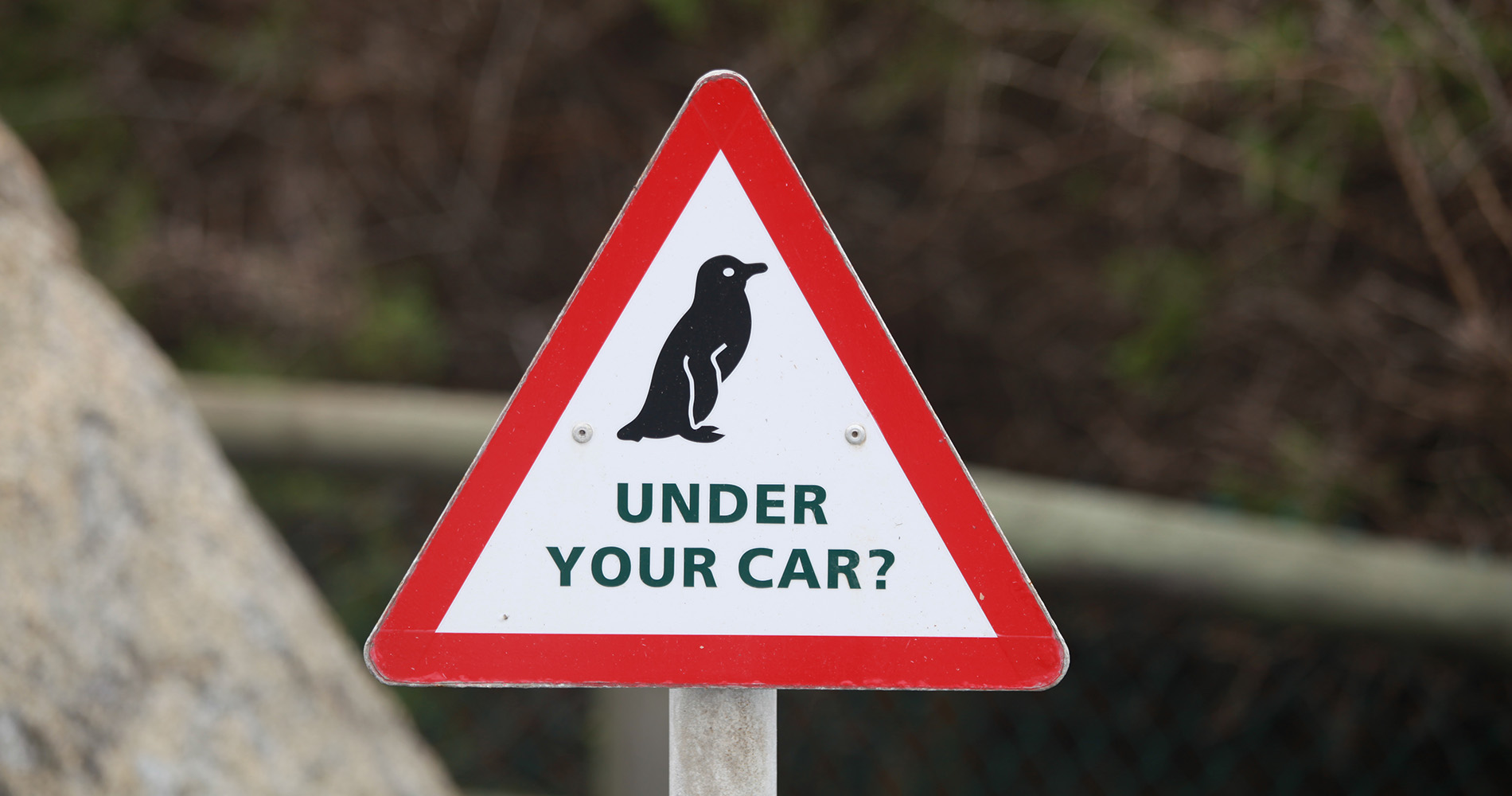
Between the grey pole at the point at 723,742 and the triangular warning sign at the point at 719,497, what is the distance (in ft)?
0.09

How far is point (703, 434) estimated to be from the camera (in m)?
0.90

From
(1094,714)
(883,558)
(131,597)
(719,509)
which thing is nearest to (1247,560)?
(1094,714)

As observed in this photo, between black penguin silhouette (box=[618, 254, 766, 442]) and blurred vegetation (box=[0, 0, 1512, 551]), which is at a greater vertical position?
black penguin silhouette (box=[618, 254, 766, 442])

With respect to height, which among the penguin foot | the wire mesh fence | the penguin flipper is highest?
the penguin flipper

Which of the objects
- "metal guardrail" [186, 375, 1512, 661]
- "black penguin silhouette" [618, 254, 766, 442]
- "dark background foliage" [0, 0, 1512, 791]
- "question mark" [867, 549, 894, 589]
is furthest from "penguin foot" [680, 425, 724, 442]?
"dark background foliage" [0, 0, 1512, 791]

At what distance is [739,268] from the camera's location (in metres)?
0.92

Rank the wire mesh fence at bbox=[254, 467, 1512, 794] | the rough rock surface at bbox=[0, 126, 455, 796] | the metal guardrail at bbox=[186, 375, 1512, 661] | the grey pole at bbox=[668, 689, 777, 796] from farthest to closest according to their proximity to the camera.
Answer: the wire mesh fence at bbox=[254, 467, 1512, 794]
the metal guardrail at bbox=[186, 375, 1512, 661]
the rough rock surface at bbox=[0, 126, 455, 796]
the grey pole at bbox=[668, 689, 777, 796]

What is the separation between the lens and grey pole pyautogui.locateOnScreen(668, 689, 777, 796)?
2.94 ft

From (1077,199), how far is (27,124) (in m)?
2.48

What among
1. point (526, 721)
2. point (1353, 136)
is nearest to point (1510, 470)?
point (1353, 136)

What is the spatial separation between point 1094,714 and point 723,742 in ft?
4.59

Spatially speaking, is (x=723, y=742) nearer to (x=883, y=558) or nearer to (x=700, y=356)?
(x=883, y=558)

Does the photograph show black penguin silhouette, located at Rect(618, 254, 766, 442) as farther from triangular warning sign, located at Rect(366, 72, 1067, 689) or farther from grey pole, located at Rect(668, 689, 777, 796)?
grey pole, located at Rect(668, 689, 777, 796)

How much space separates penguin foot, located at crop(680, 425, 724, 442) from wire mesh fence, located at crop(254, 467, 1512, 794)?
861 millimetres
